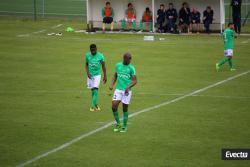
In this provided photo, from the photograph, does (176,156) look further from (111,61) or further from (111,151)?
(111,61)

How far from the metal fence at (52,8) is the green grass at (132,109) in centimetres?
1678

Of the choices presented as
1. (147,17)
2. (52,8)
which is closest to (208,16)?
(147,17)

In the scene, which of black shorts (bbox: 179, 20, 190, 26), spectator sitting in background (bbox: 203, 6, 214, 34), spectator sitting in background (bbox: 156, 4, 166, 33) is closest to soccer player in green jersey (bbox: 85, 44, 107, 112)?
spectator sitting in background (bbox: 203, 6, 214, 34)

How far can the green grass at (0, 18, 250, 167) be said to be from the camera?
16156mm

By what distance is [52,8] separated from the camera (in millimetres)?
59844

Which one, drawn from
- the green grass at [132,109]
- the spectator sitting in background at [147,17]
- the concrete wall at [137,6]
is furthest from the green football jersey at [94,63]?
the concrete wall at [137,6]

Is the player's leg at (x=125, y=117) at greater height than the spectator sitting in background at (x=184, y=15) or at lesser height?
lesser

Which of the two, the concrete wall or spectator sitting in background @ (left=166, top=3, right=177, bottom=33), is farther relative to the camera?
the concrete wall

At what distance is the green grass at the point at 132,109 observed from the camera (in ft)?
53.0

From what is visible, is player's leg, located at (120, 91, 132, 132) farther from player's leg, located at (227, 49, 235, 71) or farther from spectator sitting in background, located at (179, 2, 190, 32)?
spectator sitting in background, located at (179, 2, 190, 32)

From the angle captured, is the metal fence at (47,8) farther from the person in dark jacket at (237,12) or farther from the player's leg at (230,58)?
the player's leg at (230,58)

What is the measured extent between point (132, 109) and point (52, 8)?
1549 inches

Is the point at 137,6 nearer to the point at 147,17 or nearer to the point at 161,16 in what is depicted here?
the point at 147,17

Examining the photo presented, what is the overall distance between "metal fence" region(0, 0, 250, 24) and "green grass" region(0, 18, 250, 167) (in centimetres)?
1678
